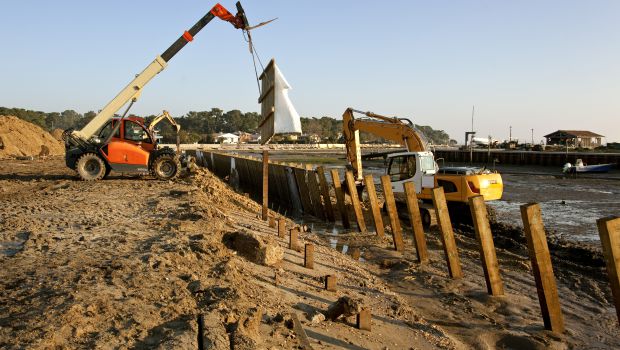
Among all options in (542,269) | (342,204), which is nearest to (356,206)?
(342,204)

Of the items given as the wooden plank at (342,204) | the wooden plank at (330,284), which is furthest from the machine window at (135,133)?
the wooden plank at (330,284)

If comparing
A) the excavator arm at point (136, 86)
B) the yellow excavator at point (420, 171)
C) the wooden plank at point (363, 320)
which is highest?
the excavator arm at point (136, 86)

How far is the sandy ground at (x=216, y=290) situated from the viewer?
14.0 ft

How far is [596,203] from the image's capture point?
20984mm

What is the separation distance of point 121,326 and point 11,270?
2386mm

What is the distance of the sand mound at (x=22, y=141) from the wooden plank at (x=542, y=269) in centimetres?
3427

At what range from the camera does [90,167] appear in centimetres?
1612

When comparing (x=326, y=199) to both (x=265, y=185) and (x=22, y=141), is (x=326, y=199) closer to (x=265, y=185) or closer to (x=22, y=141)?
(x=265, y=185)

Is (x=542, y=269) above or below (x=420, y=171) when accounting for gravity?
below

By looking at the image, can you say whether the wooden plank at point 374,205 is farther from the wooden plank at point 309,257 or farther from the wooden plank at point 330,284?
the wooden plank at point 330,284

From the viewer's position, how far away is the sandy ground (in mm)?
4258

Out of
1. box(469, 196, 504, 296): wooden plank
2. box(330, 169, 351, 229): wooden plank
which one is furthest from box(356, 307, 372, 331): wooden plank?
box(330, 169, 351, 229): wooden plank

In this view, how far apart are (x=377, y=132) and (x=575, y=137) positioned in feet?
273

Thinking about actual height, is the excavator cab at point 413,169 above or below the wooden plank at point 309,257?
above
